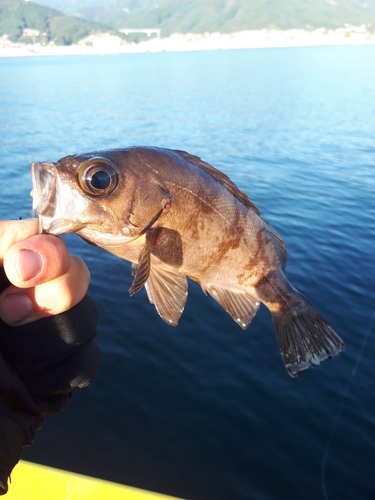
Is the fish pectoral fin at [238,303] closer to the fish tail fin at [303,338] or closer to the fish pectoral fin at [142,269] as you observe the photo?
the fish tail fin at [303,338]

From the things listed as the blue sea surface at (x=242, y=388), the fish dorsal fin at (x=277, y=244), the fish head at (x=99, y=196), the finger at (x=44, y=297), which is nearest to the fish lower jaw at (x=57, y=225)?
the fish head at (x=99, y=196)

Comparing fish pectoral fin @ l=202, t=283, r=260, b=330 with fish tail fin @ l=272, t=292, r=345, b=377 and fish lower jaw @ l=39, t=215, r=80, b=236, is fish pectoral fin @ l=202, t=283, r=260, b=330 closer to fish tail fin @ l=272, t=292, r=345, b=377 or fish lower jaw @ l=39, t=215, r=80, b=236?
fish tail fin @ l=272, t=292, r=345, b=377

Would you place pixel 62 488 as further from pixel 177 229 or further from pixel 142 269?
pixel 177 229

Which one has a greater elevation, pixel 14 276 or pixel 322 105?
pixel 14 276

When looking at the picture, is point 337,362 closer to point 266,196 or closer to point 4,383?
point 4,383

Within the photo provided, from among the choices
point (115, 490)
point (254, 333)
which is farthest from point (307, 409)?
point (115, 490)

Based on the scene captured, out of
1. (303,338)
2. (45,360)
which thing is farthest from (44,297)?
(303,338)
